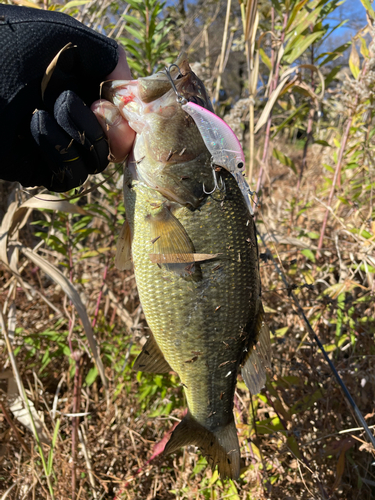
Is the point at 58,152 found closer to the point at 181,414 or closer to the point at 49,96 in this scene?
the point at 49,96

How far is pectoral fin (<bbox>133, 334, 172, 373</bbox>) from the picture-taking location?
5.20ft

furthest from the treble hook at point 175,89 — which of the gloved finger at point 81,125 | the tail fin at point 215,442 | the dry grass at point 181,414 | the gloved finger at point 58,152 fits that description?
the tail fin at point 215,442

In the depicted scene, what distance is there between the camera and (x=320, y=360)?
2389mm

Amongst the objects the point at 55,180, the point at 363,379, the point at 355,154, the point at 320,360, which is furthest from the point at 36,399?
the point at 355,154

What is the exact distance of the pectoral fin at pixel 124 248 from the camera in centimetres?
152

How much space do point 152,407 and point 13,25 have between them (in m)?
2.14

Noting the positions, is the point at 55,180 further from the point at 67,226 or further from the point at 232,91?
the point at 232,91

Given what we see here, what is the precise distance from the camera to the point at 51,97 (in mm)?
1310

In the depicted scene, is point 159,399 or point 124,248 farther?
point 159,399

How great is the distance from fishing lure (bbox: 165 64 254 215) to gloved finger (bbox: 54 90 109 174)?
0.33 m

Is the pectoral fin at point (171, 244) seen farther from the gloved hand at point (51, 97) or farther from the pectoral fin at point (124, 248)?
the gloved hand at point (51, 97)

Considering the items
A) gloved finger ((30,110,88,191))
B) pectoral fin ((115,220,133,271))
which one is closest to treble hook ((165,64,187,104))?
gloved finger ((30,110,88,191))

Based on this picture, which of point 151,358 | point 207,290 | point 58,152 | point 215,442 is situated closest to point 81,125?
point 58,152

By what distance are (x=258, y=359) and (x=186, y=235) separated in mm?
610
